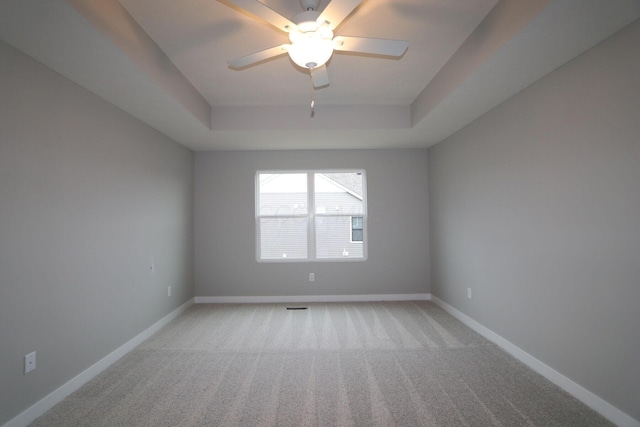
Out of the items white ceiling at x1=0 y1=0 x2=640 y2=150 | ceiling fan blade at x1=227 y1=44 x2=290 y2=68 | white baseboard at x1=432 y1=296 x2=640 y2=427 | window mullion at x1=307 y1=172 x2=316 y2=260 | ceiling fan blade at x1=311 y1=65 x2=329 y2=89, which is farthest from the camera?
window mullion at x1=307 y1=172 x2=316 y2=260

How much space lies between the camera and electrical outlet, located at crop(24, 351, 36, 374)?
6.79 ft

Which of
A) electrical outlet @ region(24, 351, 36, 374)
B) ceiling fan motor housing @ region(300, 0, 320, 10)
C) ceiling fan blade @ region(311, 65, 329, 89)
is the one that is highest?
ceiling fan motor housing @ region(300, 0, 320, 10)

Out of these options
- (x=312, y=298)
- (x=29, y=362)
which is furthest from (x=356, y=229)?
(x=29, y=362)

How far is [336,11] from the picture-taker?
5.65ft

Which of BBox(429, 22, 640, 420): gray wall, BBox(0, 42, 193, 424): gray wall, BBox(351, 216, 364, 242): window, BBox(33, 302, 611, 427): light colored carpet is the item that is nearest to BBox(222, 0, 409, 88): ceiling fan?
BBox(429, 22, 640, 420): gray wall

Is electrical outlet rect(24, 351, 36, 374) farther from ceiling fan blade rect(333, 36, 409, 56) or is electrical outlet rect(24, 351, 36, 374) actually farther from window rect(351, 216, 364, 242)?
window rect(351, 216, 364, 242)

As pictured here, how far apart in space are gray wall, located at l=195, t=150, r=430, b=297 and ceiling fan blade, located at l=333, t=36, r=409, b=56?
303cm

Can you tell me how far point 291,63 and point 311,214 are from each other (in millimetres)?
2572

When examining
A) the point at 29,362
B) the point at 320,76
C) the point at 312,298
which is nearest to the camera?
the point at 29,362

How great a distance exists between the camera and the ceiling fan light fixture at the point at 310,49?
1942 millimetres

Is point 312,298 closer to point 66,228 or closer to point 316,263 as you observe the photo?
point 316,263

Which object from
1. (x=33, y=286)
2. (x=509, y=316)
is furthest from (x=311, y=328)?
(x=33, y=286)

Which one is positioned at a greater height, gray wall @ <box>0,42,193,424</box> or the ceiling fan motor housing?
the ceiling fan motor housing

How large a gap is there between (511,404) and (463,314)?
69.9 inches
